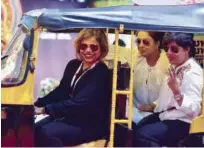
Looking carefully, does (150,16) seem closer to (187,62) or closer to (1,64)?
(187,62)

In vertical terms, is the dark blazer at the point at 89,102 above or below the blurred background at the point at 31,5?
below

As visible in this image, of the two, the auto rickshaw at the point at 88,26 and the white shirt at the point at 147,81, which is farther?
the white shirt at the point at 147,81

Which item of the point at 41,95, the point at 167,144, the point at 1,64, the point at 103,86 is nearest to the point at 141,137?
the point at 167,144

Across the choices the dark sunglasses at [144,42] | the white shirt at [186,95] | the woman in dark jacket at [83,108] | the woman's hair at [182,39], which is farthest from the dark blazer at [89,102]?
the woman's hair at [182,39]

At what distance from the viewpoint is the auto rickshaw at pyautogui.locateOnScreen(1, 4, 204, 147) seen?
359cm

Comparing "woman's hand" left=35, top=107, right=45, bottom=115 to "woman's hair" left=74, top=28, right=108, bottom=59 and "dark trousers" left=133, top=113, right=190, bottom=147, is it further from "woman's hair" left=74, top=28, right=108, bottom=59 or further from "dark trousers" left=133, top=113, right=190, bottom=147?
"dark trousers" left=133, top=113, right=190, bottom=147

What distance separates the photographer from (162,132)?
12.5 ft

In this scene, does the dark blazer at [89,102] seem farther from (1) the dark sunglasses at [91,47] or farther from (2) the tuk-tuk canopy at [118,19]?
(2) the tuk-tuk canopy at [118,19]

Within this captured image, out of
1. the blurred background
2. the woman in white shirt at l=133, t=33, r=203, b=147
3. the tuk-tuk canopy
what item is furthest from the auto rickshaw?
the blurred background

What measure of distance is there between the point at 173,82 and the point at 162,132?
39 centimetres

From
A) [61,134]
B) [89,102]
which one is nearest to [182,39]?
[89,102]

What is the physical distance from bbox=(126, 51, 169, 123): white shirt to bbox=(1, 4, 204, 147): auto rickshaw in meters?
0.12

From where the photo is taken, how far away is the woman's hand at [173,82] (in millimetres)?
3789

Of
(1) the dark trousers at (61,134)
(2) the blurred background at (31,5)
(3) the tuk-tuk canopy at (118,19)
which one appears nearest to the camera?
(3) the tuk-tuk canopy at (118,19)
